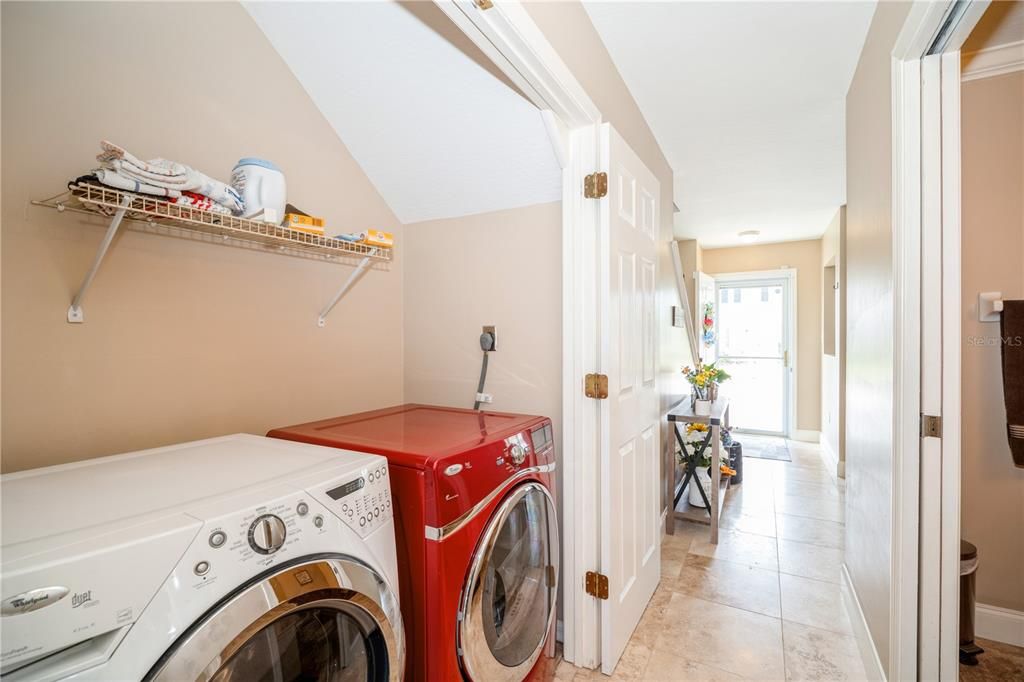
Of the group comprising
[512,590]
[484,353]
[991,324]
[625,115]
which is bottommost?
[512,590]

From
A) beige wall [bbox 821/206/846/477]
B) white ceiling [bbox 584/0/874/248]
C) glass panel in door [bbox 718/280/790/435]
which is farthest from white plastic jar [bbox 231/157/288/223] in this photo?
glass panel in door [bbox 718/280/790/435]

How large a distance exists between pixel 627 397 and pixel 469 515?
0.88 meters

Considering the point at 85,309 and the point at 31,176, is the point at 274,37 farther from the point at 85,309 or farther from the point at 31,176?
the point at 85,309

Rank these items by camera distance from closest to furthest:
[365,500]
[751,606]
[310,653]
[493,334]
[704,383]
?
1. [310,653]
2. [365,500]
3. [493,334]
4. [751,606]
5. [704,383]

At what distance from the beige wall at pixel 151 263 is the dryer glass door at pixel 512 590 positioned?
89cm

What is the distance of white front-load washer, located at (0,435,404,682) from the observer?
0.50 m

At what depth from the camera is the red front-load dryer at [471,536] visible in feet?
3.46

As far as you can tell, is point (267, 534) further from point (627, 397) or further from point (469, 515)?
point (627, 397)

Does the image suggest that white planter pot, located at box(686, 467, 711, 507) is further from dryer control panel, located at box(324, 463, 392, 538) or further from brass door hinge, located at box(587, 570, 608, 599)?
dryer control panel, located at box(324, 463, 392, 538)

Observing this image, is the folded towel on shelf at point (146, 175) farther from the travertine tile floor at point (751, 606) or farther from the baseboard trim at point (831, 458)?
the baseboard trim at point (831, 458)

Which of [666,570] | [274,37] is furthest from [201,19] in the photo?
[666,570]

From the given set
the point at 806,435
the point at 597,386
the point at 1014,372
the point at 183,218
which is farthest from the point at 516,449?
the point at 806,435

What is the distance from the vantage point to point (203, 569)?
617 millimetres

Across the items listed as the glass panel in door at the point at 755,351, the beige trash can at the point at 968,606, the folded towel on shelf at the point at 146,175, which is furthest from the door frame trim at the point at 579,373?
the glass panel in door at the point at 755,351
